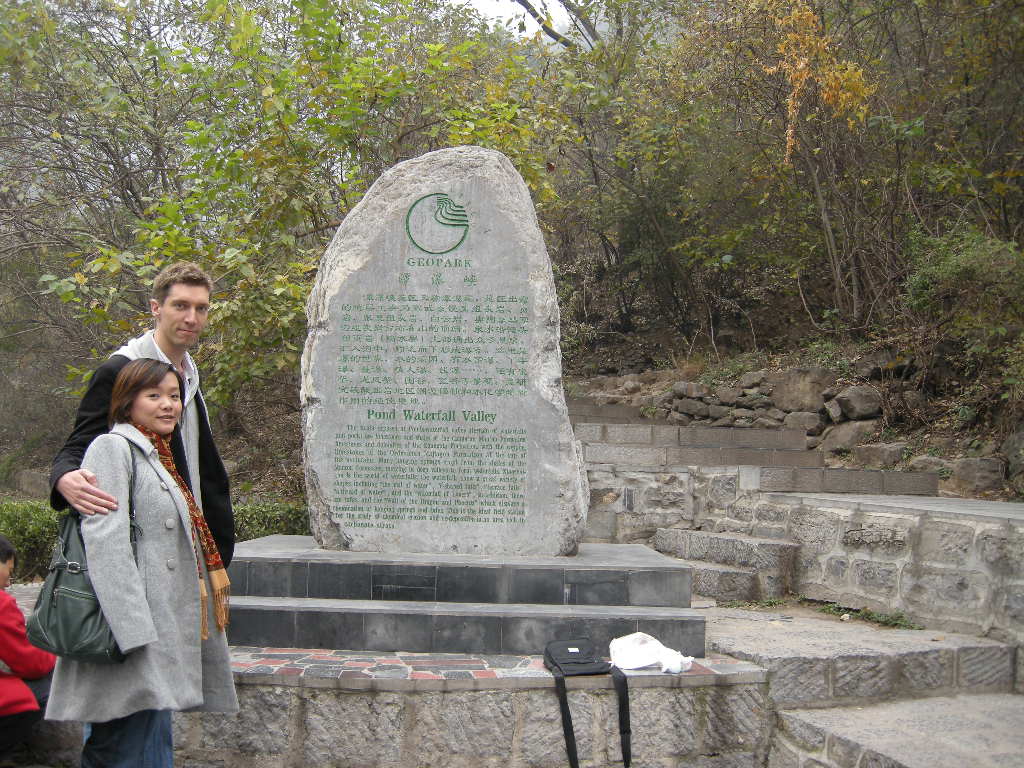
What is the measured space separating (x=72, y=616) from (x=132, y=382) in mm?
694

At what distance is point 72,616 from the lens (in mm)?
2305

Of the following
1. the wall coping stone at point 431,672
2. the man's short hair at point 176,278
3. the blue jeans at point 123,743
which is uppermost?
the man's short hair at point 176,278

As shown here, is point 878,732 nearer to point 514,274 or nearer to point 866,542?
point 866,542

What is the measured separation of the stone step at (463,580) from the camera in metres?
4.09

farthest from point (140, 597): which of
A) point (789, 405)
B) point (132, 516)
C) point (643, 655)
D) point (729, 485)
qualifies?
point (789, 405)

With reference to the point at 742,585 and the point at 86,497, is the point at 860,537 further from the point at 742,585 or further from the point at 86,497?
the point at 86,497

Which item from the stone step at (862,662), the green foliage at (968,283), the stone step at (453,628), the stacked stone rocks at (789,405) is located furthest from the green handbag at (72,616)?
the stacked stone rocks at (789,405)

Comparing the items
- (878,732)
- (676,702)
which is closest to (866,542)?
(878,732)

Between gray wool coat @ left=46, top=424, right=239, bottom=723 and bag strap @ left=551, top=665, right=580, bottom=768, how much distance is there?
137 centimetres

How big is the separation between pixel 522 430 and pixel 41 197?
289 inches

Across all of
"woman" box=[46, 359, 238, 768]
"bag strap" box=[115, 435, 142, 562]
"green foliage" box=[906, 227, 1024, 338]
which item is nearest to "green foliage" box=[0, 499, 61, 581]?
"woman" box=[46, 359, 238, 768]

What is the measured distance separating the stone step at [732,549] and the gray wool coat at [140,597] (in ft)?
12.6

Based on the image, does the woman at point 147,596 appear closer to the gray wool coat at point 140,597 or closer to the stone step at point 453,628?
the gray wool coat at point 140,597

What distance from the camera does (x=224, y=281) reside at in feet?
25.0
